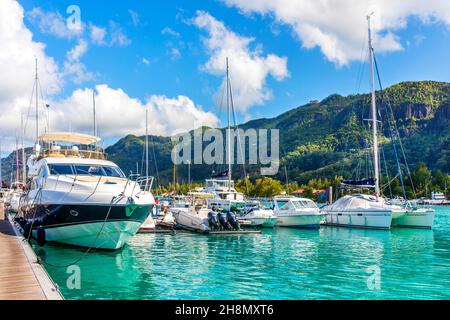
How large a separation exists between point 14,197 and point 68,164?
33.6m

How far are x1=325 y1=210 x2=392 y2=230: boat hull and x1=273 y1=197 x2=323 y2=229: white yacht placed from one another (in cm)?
294

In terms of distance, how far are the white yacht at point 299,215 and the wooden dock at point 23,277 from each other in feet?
87.8

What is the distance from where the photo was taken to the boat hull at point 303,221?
38375 millimetres

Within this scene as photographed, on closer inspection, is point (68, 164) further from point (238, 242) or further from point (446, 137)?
point (446, 137)

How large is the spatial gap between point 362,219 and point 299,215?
19.5ft

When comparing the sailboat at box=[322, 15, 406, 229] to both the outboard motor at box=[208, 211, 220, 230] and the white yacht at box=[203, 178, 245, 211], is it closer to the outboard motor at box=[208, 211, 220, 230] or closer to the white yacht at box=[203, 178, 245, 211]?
the outboard motor at box=[208, 211, 220, 230]

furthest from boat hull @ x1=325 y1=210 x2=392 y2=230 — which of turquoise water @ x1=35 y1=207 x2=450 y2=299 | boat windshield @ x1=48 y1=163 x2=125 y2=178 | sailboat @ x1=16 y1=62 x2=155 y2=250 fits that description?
boat windshield @ x1=48 y1=163 x2=125 y2=178

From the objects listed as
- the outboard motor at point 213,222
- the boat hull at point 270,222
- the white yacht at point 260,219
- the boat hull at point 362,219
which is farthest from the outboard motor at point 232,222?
the boat hull at point 362,219

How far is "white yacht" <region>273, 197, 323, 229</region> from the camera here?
38469mm

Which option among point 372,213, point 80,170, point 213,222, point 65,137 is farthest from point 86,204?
point 372,213

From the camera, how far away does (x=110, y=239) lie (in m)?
19.6

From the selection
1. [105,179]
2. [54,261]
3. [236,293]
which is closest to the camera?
[236,293]

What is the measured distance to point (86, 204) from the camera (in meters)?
18.8
